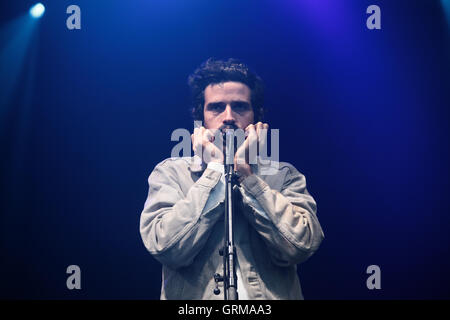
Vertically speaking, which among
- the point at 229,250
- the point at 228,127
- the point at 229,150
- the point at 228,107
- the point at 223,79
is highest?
the point at 223,79

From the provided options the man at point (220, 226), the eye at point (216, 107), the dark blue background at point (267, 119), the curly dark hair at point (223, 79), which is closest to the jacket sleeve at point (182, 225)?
the man at point (220, 226)

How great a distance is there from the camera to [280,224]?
1860mm

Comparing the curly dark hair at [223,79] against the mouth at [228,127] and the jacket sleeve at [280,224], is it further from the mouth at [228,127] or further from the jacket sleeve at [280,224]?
the jacket sleeve at [280,224]

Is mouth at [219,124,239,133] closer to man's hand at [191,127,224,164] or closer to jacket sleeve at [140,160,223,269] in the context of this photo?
Answer: man's hand at [191,127,224,164]

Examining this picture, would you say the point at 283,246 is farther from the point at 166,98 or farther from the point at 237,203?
the point at 166,98

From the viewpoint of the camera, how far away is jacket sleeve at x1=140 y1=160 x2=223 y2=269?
6.05 feet

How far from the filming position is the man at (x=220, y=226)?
186cm

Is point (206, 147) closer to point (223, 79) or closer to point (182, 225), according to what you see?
point (182, 225)

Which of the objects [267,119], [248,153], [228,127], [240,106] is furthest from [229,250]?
[267,119]

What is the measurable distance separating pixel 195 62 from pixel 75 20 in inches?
29.0

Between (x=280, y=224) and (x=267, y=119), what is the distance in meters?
1.06

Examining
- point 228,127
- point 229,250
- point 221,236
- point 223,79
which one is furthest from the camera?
point 223,79

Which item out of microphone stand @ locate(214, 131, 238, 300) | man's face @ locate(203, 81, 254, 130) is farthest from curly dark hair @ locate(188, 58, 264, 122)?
microphone stand @ locate(214, 131, 238, 300)
